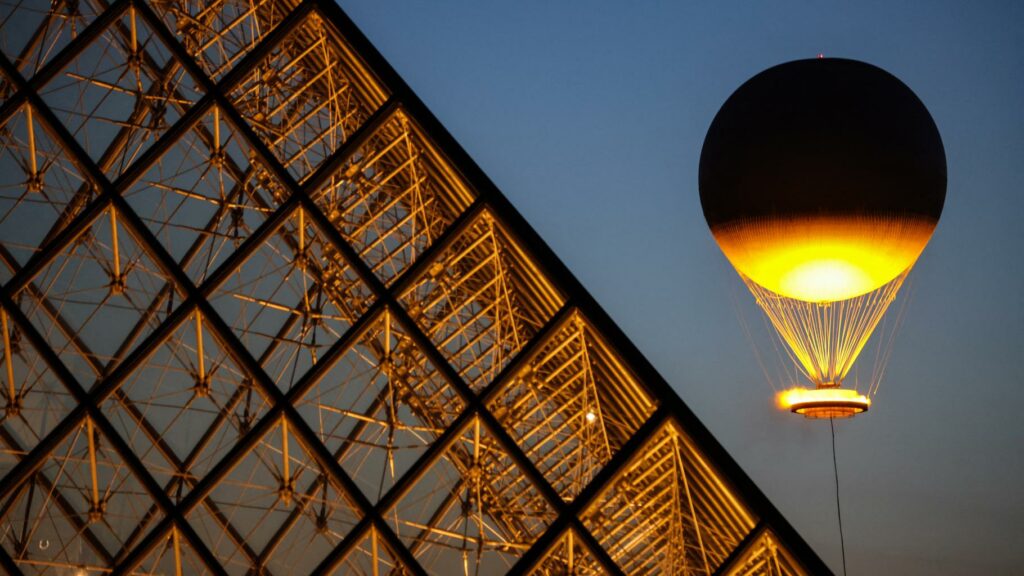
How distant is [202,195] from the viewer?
2861 cm

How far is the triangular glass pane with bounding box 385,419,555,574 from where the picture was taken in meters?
23.6

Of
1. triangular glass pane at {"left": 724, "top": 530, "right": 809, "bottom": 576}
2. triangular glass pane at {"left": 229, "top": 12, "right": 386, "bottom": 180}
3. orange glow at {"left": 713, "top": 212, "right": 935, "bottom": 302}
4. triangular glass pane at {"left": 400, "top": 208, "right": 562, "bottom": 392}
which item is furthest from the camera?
triangular glass pane at {"left": 229, "top": 12, "right": 386, "bottom": 180}

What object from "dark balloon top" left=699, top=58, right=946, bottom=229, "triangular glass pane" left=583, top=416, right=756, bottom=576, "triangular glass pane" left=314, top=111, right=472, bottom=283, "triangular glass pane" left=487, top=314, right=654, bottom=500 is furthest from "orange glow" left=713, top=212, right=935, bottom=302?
"triangular glass pane" left=314, top=111, right=472, bottom=283

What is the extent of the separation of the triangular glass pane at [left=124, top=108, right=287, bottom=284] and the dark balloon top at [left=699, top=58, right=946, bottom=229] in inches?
444

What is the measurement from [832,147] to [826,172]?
394mm

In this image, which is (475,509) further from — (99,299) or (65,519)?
(99,299)

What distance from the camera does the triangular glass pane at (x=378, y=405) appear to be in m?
22.9

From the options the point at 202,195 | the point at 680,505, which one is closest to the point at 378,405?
the point at 202,195

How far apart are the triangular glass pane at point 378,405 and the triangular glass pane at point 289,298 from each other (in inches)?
38.8

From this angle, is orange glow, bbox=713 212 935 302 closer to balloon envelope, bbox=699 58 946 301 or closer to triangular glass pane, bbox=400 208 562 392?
balloon envelope, bbox=699 58 946 301

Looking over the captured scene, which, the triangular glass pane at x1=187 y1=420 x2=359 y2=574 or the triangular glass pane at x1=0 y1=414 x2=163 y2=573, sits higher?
the triangular glass pane at x1=187 y1=420 x2=359 y2=574

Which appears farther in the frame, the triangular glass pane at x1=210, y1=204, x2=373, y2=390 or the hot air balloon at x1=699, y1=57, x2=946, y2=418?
the triangular glass pane at x1=210, y1=204, x2=373, y2=390

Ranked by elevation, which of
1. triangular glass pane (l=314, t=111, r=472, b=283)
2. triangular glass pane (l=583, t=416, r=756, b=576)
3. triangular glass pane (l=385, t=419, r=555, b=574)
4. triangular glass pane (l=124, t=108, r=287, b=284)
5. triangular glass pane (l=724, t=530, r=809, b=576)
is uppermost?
triangular glass pane (l=124, t=108, r=287, b=284)

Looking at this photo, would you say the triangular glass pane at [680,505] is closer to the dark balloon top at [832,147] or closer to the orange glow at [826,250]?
the orange glow at [826,250]
